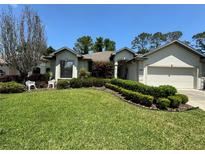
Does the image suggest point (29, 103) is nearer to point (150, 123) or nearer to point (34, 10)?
point (150, 123)

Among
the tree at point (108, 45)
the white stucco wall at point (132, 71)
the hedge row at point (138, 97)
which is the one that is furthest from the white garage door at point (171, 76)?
the tree at point (108, 45)

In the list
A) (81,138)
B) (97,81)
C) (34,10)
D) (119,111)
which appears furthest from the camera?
(34,10)

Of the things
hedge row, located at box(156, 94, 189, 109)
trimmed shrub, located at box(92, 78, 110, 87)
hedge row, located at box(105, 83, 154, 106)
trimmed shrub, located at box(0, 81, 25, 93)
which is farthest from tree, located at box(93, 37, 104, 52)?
hedge row, located at box(156, 94, 189, 109)

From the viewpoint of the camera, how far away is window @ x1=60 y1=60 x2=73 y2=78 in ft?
72.6

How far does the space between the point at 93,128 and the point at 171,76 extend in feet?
51.5

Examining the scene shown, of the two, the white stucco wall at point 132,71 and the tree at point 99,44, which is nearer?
the white stucco wall at point 132,71

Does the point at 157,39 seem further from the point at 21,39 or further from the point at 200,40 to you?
the point at 21,39

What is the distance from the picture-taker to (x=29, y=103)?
9.76 m

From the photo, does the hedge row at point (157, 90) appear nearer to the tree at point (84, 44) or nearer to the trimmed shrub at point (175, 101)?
the trimmed shrub at point (175, 101)

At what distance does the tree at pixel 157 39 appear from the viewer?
199 feet

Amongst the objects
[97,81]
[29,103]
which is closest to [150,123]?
[29,103]

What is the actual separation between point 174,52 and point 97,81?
8674 mm

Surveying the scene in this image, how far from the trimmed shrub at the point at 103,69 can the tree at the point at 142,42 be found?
40858 mm
